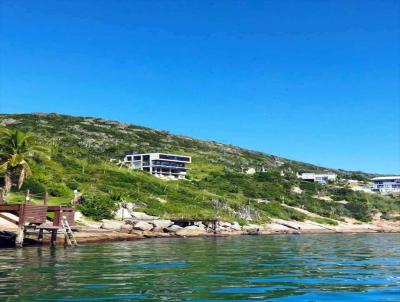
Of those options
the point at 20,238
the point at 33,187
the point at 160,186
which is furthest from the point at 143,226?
the point at 160,186

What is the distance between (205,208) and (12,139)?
34.6 meters

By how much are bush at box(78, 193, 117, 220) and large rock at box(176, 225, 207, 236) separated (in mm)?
8655

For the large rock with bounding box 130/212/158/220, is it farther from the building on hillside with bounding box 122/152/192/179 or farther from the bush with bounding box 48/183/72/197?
the building on hillside with bounding box 122/152/192/179

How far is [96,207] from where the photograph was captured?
5503cm

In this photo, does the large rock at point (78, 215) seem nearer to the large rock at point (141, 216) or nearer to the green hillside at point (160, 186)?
the green hillside at point (160, 186)

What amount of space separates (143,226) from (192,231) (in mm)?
8220

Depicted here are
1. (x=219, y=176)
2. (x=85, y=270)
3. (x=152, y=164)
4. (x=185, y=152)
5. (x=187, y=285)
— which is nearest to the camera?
(x=187, y=285)

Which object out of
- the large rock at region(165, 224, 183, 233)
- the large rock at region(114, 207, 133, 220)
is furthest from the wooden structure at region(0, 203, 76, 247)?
the large rock at region(165, 224, 183, 233)

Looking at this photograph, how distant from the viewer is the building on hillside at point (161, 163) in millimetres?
131125

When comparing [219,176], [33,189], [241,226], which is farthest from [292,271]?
[219,176]

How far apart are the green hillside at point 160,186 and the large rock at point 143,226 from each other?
4067 mm

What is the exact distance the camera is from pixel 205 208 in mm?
76188

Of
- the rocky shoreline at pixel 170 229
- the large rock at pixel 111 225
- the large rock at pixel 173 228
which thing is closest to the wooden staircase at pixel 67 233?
the rocky shoreline at pixel 170 229

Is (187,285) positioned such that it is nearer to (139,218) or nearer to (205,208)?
(139,218)
